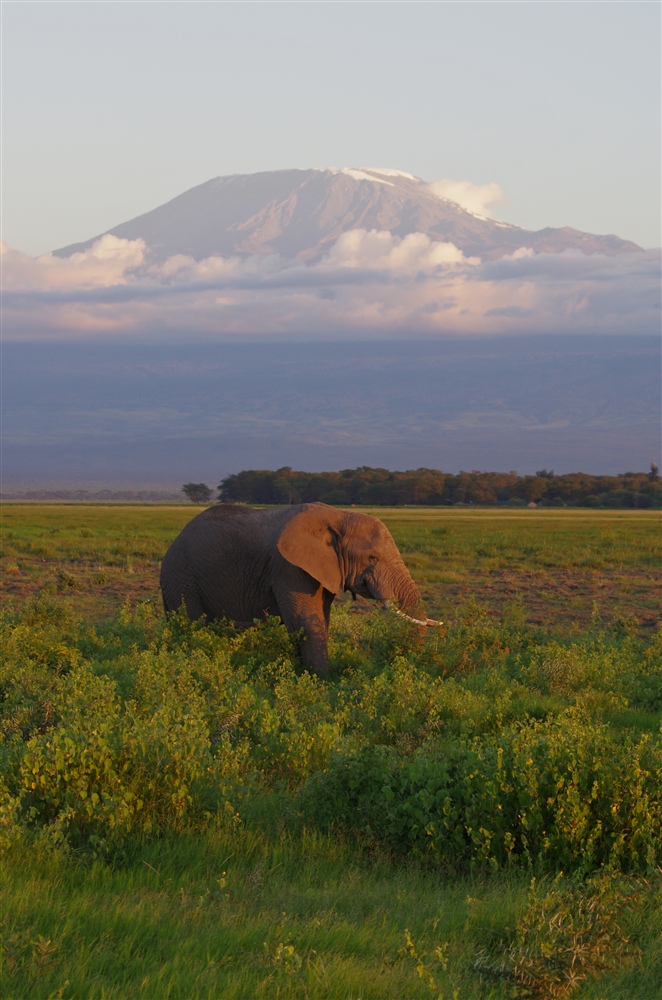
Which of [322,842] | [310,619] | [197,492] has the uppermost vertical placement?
[197,492]

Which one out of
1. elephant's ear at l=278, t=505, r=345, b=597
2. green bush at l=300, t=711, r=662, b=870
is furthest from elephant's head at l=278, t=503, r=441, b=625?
green bush at l=300, t=711, r=662, b=870

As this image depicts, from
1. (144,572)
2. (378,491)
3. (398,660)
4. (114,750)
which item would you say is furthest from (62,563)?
(378,491)

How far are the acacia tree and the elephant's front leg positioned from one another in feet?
416

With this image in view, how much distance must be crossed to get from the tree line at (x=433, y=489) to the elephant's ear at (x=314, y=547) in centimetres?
9884

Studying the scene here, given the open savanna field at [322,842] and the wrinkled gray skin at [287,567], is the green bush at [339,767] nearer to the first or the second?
the open savanna field at [322,842]

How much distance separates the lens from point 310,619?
45.6 feet

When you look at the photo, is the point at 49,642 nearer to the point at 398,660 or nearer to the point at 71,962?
the point at 398,660

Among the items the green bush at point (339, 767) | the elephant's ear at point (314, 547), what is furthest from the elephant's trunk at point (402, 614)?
the green bush at point (339, 767)

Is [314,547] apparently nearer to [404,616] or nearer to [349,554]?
[349,554]

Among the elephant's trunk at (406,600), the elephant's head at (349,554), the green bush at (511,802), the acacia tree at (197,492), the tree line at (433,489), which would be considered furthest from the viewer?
the acacia tree at (197,492)

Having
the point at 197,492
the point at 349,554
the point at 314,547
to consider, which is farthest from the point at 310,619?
the point at 197,492

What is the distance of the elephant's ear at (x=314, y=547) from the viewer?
45.6 ft

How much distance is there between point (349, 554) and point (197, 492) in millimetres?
134424

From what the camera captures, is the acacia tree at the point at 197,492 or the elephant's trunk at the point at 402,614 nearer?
the elephant's trunk at the point at 402,614
